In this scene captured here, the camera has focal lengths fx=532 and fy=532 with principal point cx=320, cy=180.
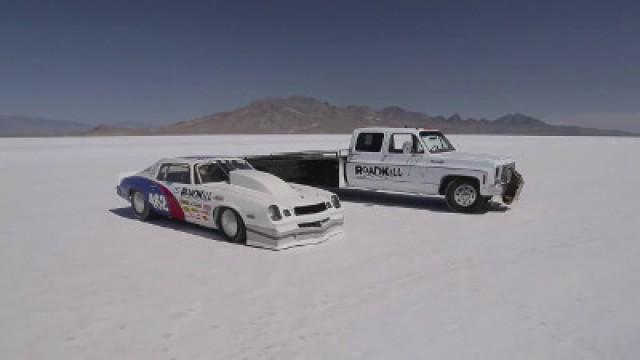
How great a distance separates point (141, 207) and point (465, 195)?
7.22 meters

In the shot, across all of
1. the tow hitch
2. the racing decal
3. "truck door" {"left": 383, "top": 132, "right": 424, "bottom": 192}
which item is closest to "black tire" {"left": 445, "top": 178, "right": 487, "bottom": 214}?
the tow hitch

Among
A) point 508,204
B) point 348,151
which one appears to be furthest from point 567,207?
point 348,151

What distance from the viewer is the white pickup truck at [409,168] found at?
12.2m

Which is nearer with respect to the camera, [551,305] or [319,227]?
[551,305]

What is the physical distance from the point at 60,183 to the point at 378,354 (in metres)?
16.9

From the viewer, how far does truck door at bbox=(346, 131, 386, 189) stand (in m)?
13.5

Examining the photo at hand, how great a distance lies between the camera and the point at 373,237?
980cm

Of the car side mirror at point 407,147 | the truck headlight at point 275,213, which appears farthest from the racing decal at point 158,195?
the car side mirror at point 407,147

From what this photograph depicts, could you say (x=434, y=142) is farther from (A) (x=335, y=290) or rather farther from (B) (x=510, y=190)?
(A) (x=335, y=290)

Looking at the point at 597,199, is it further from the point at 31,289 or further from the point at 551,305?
the point at 31,289

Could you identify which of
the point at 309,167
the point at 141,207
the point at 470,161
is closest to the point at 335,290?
the point at 141,207

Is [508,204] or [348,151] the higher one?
[348,151]

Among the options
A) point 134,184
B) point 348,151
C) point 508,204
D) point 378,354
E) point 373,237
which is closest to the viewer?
point 378,354

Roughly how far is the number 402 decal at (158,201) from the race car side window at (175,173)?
1.20 ft
